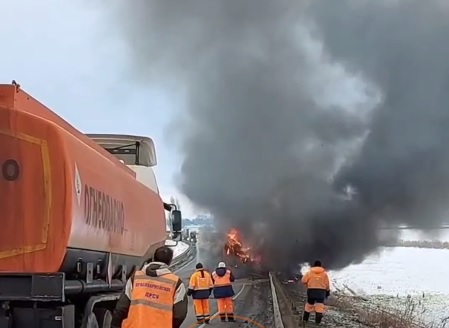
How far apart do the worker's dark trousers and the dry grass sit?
65.3 inches

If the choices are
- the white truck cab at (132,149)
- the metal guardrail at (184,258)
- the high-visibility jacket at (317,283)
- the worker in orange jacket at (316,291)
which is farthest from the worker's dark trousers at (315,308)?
the metal guardrail at (184,258)

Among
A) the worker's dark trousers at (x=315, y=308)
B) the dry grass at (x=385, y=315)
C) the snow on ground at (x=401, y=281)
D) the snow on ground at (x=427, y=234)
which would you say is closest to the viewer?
the worker's dark trousers at (x=315, y=308)

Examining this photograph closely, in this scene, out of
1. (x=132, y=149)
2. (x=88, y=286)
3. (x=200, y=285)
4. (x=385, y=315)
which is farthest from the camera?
(x=385, y=315)

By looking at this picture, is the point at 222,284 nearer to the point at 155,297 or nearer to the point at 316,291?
the point at 316,291

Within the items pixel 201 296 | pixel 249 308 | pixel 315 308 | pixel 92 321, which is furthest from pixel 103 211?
pixel 249 308

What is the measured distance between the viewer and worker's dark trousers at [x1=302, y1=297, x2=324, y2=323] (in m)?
12.2

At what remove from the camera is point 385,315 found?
1473 cm

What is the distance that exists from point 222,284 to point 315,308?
2.18m

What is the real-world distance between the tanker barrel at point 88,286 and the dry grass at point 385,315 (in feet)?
25.6

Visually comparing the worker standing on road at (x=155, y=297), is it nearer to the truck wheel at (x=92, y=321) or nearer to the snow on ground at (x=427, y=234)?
the truck wheel at (x=92, y=321)

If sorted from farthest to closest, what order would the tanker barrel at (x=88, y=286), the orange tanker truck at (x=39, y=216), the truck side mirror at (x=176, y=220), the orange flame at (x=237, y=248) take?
Result: the orange flame at (x=237, y=248), the truck side mirror at (x=176, y=220), the tanker barrel at (x=88, y=286), the orange tanker truck at (x=39, y=216)

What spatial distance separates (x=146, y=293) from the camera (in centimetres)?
484

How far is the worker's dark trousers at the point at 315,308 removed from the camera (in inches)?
481

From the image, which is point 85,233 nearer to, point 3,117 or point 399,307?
point 3,117
